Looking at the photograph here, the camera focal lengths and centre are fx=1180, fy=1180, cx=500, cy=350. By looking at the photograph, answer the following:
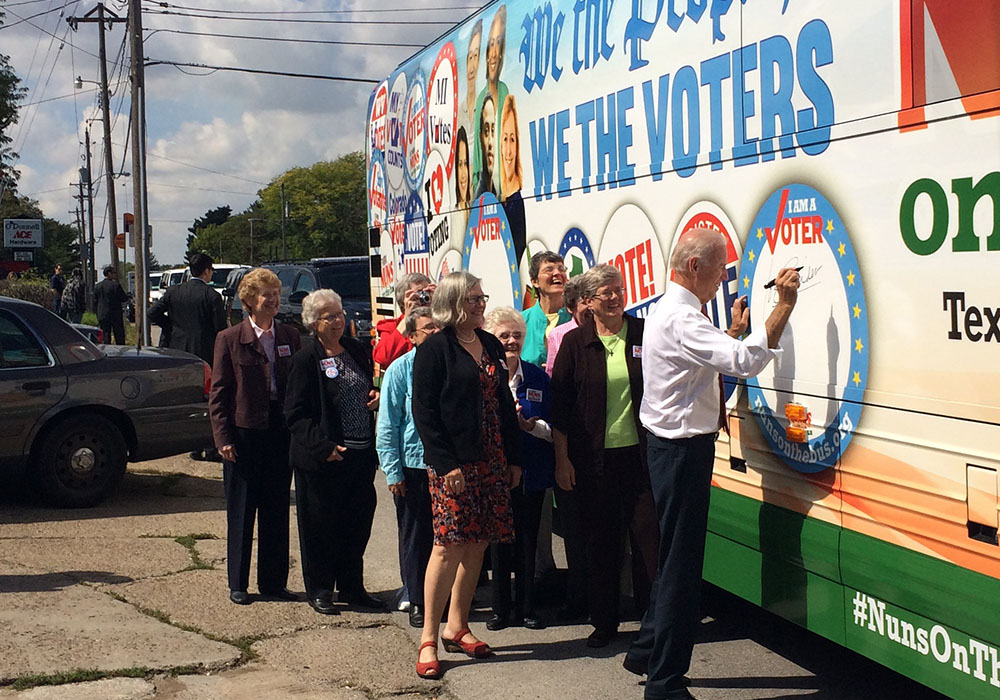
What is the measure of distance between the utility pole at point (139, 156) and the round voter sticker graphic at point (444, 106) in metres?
15.2

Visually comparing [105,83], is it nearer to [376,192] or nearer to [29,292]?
[29,292]

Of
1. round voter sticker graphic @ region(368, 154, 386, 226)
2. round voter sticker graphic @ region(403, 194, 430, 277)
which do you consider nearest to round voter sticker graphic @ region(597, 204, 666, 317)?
round voter sticker graphic @ region(403, 194, 430, 277)

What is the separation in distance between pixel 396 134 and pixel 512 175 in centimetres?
281

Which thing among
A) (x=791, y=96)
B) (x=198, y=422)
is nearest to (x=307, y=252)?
(x=198, y=422)

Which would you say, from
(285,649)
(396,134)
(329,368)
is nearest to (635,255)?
(329,368)

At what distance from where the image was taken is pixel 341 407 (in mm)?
6281

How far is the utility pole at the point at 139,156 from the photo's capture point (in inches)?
904

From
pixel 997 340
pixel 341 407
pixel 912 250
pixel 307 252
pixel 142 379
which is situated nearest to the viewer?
pixel 997 340

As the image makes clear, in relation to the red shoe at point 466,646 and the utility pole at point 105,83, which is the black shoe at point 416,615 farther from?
the utility pole at point 105,83

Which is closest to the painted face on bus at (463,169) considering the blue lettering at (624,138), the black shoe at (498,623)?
the blue lettering at (624,138)

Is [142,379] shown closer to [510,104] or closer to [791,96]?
[510,104]

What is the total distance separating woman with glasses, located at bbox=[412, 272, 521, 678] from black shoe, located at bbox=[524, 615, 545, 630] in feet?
1.90

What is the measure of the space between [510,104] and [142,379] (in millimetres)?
4011

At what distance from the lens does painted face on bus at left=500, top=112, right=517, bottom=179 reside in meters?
7.23
